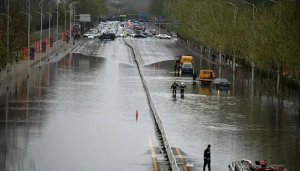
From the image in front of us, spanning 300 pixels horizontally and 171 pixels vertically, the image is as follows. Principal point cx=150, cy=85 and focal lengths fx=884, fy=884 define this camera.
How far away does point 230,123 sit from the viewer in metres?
54.7

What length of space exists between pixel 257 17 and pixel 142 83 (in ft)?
53.6

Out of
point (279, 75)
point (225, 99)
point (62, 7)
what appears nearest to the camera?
point (225, 99)

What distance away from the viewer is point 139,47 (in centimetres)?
14862

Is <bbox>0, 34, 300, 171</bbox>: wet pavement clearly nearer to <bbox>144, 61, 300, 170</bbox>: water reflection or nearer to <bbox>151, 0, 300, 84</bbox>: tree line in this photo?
<bbox>144, 61, 300, 170</bbox>: water reflection

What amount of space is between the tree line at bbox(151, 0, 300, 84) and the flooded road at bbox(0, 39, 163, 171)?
1165 cm

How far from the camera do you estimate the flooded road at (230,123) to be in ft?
141

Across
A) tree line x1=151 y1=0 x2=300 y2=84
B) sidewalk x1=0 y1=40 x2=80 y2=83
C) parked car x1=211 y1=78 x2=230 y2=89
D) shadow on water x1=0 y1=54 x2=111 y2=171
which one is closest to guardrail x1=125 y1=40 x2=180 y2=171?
shadow on water x1=0 y1=54 x2=111 y2=171

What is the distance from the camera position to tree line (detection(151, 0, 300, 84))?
233 feet

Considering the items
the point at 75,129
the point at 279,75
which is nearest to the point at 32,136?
the point at 75,129

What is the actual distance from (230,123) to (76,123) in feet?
31.2

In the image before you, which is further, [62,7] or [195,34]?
[62,7]

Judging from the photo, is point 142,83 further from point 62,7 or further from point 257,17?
point 62,7

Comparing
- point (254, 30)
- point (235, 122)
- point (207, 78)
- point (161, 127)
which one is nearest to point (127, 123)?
point (161, 127)

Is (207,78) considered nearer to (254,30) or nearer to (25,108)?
(254,30)
